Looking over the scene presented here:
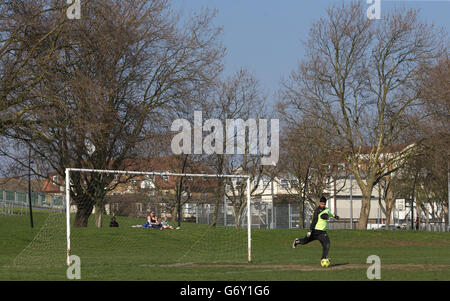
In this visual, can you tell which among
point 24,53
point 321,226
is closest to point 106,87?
point 24,53

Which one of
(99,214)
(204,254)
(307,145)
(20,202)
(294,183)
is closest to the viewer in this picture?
(204,254)

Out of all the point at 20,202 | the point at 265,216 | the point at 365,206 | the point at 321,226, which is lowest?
the point at 265,216

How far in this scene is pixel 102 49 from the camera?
3244 cm

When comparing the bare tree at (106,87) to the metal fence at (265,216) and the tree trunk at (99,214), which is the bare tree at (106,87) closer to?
the tree trunk at (99,214)

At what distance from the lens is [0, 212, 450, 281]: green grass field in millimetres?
17641

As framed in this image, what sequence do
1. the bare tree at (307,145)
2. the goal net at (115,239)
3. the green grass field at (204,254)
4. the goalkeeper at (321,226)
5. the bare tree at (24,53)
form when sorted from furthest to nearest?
1. the bare tree at (307,145)
2. the bare tree at (24,53)
3. the goal net at (115,239)
4. the goalkeeper at (321,226)
5. the green grass field at (204,254)

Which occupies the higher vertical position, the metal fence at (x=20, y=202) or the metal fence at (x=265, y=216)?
the metal fence at (x=20, y=202)

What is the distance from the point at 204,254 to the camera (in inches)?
1148

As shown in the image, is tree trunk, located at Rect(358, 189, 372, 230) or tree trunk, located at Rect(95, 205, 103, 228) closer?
tree trunk, located at Rect(95, 205, 103, 228)

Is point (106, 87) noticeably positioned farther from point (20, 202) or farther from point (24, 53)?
point (20, 202)

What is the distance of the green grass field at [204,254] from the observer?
695 inches

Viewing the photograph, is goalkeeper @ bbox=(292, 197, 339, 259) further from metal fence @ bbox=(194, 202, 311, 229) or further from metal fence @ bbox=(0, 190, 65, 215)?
metal fence @ bbox=(194, 202, 311, 229)

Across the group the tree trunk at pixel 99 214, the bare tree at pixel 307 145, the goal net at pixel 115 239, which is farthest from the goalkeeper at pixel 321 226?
the bare tree at pixel 307 145

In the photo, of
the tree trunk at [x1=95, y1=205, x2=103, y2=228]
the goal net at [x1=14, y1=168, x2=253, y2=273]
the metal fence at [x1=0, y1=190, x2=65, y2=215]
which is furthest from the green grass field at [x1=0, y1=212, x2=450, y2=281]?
the tree trunk at [x1=95, y1=205, x2=103, y2=228]
